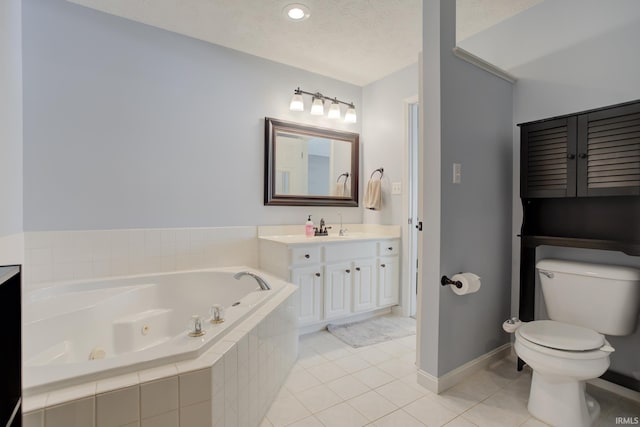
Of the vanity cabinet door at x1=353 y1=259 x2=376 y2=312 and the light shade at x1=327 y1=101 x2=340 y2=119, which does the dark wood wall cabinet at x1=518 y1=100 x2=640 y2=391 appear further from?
the light shade at x1=327 y1=101 x2=340 y2=119

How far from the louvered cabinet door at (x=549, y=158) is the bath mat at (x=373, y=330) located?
4.93 feet

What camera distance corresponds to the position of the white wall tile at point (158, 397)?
1017 mm

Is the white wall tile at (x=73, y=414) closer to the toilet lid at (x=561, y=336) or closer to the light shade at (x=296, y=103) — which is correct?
the toilet lid at (x=561, y=336)

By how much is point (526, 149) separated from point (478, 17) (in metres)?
1.12

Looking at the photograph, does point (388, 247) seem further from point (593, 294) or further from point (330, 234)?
point (593, 294)

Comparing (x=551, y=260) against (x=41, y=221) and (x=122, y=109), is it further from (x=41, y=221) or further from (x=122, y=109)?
(x=41, y=221)

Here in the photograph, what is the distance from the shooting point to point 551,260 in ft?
6.38

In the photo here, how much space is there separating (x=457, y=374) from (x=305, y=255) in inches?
52.3

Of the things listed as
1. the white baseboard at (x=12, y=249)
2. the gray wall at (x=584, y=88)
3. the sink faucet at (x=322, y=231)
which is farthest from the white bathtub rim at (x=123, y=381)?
the gray wall at (x=584, y=88)

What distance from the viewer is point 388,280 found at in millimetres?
3066

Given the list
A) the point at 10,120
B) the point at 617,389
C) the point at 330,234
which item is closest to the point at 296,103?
the point at 330,234

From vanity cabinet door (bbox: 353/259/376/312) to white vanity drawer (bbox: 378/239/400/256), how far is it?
145mm

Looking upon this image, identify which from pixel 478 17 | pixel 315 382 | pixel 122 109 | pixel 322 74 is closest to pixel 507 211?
pixel 478 17

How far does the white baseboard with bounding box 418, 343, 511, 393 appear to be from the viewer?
1.82m
